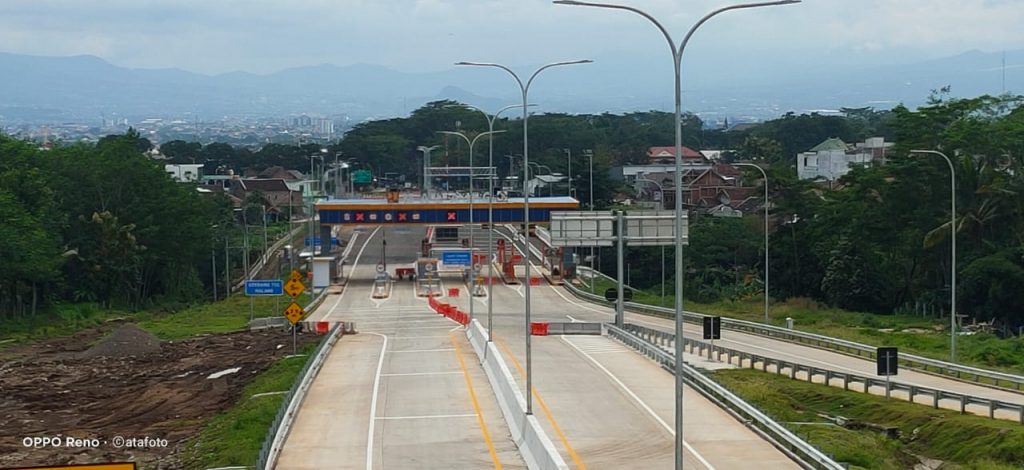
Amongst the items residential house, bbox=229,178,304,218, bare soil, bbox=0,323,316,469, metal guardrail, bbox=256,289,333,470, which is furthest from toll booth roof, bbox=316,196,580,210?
residential house, bbox=229,178,304,218

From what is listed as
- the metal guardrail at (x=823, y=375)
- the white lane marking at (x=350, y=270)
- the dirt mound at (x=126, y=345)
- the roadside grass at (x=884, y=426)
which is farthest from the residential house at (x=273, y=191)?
the roadside grass at (x=884, y=426)

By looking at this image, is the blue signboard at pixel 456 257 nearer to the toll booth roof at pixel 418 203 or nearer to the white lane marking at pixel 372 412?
the toll booth roof at pixel 418 203

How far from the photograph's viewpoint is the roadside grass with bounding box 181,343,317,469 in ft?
108

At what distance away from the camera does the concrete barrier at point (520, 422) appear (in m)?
28.5

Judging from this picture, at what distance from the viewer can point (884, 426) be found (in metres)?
38.5

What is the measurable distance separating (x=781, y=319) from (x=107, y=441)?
43713 mm

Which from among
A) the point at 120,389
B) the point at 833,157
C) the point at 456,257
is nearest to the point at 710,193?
the point at 833,157

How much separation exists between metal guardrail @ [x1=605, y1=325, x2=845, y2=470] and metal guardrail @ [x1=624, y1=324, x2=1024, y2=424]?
3.50 meters

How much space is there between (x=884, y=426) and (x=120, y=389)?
25499 millimetres

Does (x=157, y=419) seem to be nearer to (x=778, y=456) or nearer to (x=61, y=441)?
(x=61, y=441)

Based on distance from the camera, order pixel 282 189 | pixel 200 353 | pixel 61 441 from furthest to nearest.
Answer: pixel 282 189, pixel 200 353, pixel 61 441

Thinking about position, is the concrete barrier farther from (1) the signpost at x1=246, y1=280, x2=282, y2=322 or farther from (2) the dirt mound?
(2) the dirt mound

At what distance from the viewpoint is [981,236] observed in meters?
77.9

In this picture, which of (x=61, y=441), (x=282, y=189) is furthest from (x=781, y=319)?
(x=282, y=189)
